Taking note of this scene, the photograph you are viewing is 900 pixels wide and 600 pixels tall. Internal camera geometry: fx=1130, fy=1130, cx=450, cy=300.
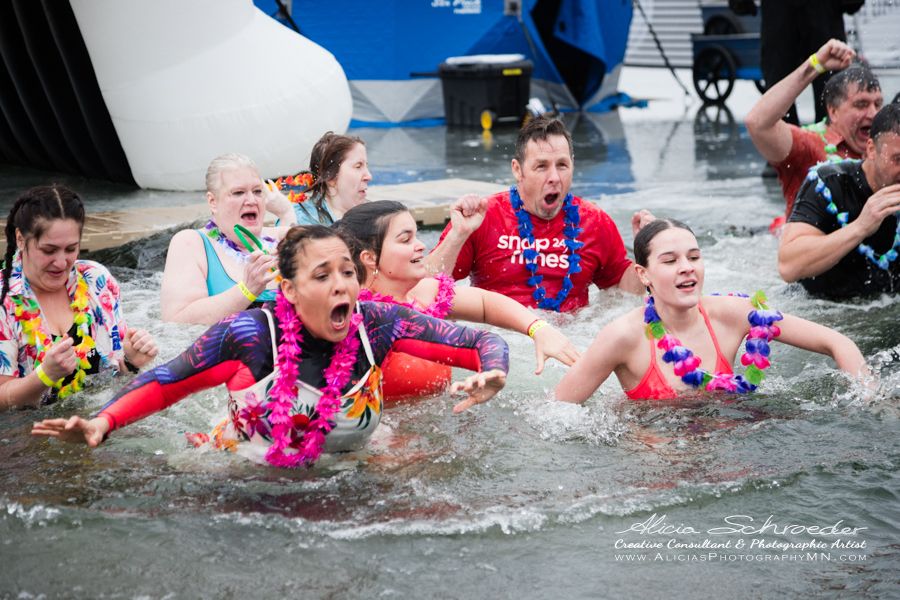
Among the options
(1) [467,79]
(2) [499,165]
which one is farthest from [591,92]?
(2) [499,165]

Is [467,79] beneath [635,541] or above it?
above

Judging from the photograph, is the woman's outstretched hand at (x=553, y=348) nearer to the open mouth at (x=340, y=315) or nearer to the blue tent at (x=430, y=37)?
the open mouth at (x=340, y=315)

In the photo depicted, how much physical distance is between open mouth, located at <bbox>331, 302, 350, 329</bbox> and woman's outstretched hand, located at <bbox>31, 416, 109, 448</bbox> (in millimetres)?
790

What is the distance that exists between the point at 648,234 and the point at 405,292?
39.2 inches

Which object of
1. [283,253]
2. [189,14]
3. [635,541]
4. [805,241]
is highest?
[189,14]

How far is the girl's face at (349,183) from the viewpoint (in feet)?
19.1

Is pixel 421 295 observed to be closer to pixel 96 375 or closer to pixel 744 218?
pixel 96 375

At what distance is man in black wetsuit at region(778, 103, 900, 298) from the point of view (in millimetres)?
5492

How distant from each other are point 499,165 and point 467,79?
390cm

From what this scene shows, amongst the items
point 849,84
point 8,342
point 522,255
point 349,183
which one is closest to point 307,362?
point 8,342

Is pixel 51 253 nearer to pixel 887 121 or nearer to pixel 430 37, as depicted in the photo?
pixel 887 121

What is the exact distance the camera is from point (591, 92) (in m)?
18.3

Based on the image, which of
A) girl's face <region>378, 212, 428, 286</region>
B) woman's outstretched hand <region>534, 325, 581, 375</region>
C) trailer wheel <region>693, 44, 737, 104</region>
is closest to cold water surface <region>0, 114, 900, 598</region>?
woman's outstretched hand <region>534, 325, 581, 375</region>

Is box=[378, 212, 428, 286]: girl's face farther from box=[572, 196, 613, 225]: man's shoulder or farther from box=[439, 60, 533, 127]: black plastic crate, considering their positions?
box=[439, 60, 533, 127]: black plastic crate
